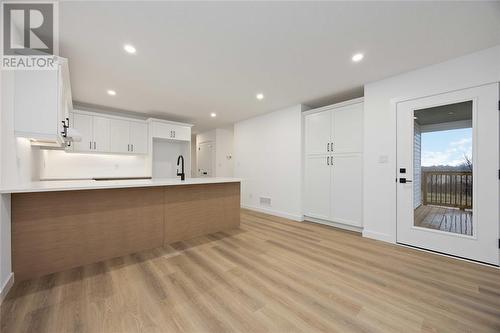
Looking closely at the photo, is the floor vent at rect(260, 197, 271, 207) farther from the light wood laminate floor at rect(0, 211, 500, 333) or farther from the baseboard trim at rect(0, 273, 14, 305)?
the baseboard trim at rect(0, 273, 14, 305)

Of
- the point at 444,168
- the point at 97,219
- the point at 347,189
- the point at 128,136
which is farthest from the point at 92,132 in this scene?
the point at 444,168

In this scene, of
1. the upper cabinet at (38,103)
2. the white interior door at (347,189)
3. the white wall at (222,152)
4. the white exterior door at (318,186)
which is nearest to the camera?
the upper cabinet at (38,103)

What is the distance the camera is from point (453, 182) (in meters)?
2.62

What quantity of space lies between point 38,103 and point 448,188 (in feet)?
16.3

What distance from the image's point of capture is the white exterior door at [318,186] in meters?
4.04

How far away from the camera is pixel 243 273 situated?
2.13m

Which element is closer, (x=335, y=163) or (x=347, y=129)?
(x=347, y=129)

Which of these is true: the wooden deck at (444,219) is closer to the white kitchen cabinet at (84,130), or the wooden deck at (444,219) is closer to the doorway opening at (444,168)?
the doorway opening at (444,168)

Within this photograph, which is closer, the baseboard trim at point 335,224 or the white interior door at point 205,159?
the baseboard trim at point 335,224

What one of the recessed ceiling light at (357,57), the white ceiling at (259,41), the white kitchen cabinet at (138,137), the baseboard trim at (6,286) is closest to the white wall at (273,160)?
the white ceiling at (259,41)

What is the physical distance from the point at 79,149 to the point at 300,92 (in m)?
4.84

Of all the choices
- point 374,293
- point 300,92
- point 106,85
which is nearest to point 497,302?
point 374,293

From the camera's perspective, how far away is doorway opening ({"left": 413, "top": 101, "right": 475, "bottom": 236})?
8.17 ft

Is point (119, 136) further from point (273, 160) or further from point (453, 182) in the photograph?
point (453, 182)
